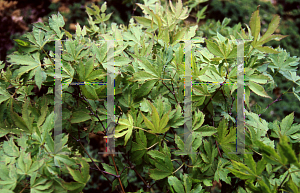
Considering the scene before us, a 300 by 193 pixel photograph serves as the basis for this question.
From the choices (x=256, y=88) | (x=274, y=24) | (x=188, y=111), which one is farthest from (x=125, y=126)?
(x=274, y=24)

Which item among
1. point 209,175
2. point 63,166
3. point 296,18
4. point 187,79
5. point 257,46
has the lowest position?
point 209,175

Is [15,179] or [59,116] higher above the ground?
[59,116]

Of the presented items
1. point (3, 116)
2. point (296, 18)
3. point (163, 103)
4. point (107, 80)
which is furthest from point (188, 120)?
point (296, 18)

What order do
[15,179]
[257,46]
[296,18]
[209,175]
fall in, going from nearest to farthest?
[15,179]
[257,46]
[209,175]
[296,18]

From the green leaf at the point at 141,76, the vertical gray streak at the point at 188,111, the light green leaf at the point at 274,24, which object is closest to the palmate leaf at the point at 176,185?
the vertical gray streak at the point at 188,111

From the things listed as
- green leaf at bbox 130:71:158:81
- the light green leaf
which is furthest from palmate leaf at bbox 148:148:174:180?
the light green leaf

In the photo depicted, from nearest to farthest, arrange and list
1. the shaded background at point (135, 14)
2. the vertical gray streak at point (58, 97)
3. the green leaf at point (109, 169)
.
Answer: the vertical gray streak at point (58, 97) → the green leaf at point (109, 169) → the shaded background at point (135, 14)

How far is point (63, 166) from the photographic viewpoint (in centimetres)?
78

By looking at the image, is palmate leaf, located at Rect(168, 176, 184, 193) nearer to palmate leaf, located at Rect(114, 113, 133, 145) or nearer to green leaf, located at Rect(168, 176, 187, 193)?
green leaf, located at Rect(168, 176, 187, 193)

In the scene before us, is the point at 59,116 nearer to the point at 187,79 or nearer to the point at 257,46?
the point at 187,79

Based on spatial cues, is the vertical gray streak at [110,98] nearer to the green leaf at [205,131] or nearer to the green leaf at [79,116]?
the green leaf at [79,116]

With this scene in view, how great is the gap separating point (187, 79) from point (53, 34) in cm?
59

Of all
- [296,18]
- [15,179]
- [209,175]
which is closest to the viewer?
[15,179]

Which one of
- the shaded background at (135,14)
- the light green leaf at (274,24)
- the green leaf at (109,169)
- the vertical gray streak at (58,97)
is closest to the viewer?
the light green leaf at (274,24)
